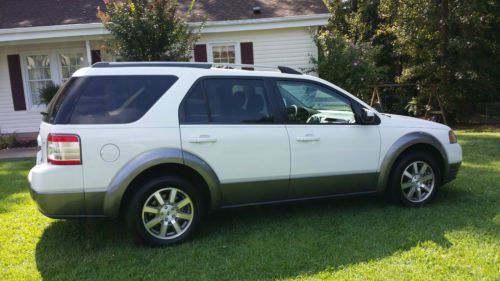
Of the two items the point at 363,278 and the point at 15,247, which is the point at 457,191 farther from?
the point at 15,247

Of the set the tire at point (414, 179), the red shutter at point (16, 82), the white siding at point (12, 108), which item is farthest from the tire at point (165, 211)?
the red shutter at point (16, 82)

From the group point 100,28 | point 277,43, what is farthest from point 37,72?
point 277,43

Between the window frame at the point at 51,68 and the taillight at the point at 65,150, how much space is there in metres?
9.87

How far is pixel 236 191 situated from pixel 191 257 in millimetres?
829

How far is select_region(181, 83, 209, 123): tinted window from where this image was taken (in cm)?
429

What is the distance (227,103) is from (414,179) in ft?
7.90

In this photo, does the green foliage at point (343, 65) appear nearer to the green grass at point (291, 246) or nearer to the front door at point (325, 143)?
the green grass at point (291, 246)

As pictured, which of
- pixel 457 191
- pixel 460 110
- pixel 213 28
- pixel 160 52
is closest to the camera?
pixel 457 191

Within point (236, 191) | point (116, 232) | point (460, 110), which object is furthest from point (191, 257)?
point (460, 110)

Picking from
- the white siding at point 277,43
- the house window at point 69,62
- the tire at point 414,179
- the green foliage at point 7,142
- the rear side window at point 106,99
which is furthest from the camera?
the house window at point 69,62

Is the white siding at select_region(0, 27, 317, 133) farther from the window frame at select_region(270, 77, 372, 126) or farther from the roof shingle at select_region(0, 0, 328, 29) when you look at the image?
the window frame at select_region(270, 77, 372, 126)

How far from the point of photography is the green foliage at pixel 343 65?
1223cm

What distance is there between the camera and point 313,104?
194 inches

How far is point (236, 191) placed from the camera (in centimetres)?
446
